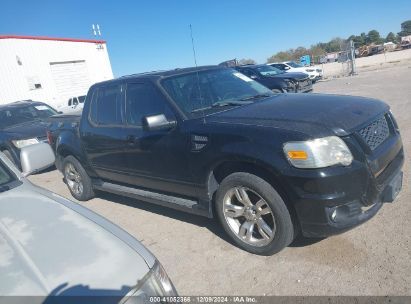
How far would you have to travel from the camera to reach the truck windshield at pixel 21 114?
934 cm

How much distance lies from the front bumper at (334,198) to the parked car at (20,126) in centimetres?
602

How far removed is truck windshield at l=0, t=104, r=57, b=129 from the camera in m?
9.34

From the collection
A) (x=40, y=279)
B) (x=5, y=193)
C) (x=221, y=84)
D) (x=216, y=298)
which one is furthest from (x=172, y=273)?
(x=221, y=84)

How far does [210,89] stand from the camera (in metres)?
4.31

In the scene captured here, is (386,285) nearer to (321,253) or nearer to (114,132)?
(321,253)

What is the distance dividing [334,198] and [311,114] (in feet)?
2.73

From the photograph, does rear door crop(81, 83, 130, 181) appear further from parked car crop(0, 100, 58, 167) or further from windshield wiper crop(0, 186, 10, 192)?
parked car crop(0, 100, 58, 167)

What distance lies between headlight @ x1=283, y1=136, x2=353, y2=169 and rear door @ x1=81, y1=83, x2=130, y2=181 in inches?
92.5


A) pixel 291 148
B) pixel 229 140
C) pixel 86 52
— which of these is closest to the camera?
pixel 291 148

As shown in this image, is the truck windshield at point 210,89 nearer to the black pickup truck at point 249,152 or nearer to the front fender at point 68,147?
the black pickup truck at point 249,152

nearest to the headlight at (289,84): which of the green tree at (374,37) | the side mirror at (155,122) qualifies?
the side mirror at (155,122)

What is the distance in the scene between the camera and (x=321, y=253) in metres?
3.29

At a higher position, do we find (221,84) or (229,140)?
(221,84)

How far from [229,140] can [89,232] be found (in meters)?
1.62
